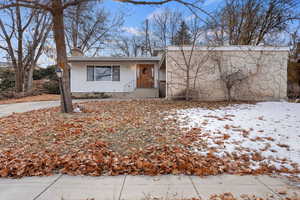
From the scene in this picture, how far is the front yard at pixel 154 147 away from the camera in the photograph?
261cm

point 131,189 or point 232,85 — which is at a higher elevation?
point 232,85

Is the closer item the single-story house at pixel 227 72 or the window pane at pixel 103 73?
the single-story house at pixel 227 72

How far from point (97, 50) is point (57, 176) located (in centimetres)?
2179

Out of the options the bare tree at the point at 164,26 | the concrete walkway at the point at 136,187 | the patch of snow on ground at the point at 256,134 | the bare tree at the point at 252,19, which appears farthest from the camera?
the bare tree at the point at 164,26

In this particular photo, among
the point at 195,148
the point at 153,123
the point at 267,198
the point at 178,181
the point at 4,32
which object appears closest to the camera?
the point at 267,198

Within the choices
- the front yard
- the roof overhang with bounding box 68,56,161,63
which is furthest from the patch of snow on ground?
the roof overhang with bounding box 68,56,161,63

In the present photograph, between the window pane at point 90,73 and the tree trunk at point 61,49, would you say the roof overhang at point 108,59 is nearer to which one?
the window pane at point 90,73

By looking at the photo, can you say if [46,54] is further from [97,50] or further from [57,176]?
[57,176]

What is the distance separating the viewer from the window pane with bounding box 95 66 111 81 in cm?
1309

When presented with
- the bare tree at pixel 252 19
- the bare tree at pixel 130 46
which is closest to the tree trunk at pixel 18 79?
the bare tree at pixel 130 46

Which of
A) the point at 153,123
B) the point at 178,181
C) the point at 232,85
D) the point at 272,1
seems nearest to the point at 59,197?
the point at 178,181

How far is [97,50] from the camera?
22016 millimetres

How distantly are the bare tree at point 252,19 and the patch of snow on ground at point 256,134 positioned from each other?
9123mm

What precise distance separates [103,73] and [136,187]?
39.3 feet
